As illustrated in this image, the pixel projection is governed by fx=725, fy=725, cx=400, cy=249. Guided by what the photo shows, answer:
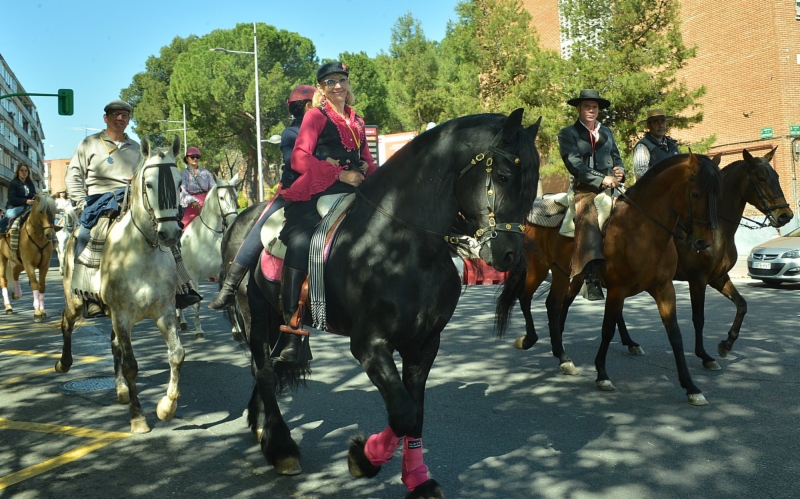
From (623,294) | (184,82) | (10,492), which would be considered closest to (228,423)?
(10,492)

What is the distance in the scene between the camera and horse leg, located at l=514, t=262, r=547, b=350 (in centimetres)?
860

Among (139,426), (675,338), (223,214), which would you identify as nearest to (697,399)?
(675,338)

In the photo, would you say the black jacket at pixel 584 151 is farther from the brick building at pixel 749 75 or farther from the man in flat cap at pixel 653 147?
the brick building at pixel 749 75

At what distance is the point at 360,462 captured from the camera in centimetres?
447

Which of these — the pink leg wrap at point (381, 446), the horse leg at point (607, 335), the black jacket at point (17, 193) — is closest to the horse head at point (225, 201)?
the black jacket at point (17, 193)

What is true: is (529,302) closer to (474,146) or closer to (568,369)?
(568,369)

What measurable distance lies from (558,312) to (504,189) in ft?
15.6

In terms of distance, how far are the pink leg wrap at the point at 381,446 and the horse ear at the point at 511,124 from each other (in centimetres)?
182

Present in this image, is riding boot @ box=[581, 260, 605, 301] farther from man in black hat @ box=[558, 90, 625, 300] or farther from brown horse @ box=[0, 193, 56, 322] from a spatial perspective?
brown horse @ box=[0, 193, 56, 322]

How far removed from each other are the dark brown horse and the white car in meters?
6.93

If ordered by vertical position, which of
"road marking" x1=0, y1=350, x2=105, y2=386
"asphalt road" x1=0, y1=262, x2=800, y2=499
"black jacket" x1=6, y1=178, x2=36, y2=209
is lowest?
"asphalt road" x1=0, y1=262, x2=800, y2=499

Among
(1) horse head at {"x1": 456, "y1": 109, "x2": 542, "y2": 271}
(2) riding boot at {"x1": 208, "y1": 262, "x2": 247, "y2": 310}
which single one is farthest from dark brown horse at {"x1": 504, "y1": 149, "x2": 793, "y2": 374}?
(1) horse head at {"x1": 456, "y1": 109, "x2": 542, "y2": 271}

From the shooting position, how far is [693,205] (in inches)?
268

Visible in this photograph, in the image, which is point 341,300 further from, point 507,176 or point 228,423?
point 228,423
